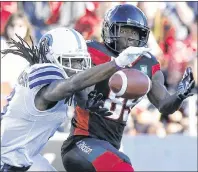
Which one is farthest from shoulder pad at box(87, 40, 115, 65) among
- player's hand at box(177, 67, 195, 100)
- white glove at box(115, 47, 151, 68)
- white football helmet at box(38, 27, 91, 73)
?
white glove at box(115, 47, 151, 68)

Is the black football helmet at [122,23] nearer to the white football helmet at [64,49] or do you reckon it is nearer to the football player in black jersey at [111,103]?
the football player in black jersey at [111,103]

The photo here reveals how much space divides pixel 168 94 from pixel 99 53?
1.64ft

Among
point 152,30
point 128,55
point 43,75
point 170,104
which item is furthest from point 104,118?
point 152,30

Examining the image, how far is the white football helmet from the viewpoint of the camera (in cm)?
437

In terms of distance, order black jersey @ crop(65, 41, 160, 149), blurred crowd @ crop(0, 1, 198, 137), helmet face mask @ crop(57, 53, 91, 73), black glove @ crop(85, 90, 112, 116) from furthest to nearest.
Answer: blurred crowd @ crop(0, 1, 198, 137) < black jersey @ crop(65, 41, 160, 149) < helmet face mask @ crop(57, 53, 91, 73) < black glove @ crop(85, 90, 112, 116)

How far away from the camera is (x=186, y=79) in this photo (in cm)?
456

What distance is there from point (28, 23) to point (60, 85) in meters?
4.18

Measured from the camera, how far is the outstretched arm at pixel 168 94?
4535mm

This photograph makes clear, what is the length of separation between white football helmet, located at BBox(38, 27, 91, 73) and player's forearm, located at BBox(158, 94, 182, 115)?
0.58m

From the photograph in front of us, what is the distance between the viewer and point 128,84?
412cm

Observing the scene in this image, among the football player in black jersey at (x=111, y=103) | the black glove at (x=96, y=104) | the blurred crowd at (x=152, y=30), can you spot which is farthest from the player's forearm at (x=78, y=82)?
the blurred crowd at (x=152, y=30)

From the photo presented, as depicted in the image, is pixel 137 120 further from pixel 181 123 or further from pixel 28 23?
pixel 28 23

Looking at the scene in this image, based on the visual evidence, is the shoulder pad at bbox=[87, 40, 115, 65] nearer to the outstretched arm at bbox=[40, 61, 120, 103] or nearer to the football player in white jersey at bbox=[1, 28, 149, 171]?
the football player in white jersey at bbox=[1, 28, 149, 171]

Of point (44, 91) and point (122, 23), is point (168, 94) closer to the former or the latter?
point (122, 23)
